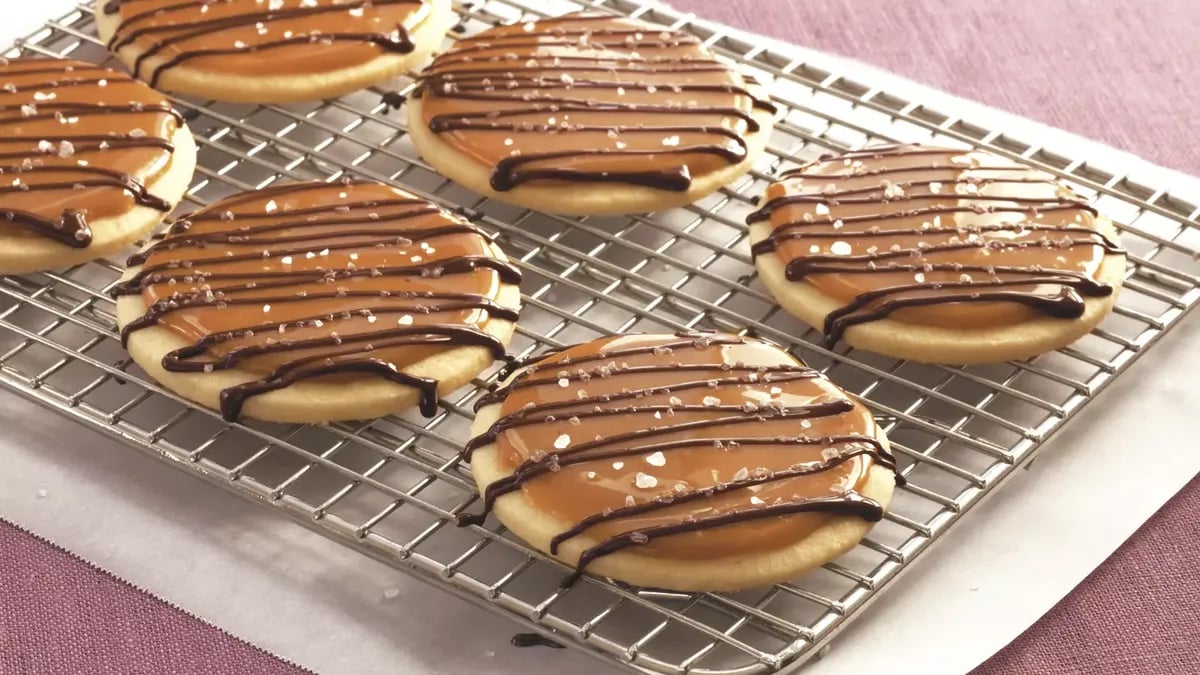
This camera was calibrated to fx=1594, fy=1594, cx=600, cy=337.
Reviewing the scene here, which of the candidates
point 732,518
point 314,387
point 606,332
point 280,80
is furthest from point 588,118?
point 732,518

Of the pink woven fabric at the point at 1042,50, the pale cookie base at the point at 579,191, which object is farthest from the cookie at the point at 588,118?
the pink woven fabric at the point at 1042,50

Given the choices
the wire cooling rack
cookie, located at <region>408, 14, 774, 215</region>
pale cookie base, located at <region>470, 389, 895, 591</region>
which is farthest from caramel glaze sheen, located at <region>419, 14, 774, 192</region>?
pale cookie base, located at <region>470, 389, 895, 591</region>

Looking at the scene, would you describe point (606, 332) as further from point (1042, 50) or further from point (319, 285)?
point (1042, 50)

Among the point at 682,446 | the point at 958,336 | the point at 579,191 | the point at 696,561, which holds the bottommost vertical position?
the point at 696,561

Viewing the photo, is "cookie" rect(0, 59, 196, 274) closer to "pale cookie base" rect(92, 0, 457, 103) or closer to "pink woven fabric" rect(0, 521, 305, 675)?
"pale cookie base" rect(92, 0, 457, 103)

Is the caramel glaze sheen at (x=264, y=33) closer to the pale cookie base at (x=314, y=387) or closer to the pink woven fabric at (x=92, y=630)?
the pale cookie base at (x=314, y=387)

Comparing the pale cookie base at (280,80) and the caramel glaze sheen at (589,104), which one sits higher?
the caramel glaze sheen at (589,104)

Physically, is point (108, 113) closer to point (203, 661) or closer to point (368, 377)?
point (368, 377)
